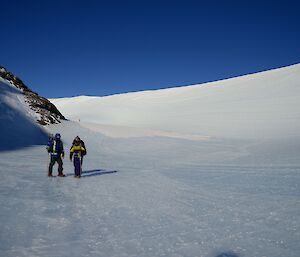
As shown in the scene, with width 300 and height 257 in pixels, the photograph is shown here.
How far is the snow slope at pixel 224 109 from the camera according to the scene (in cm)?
3494

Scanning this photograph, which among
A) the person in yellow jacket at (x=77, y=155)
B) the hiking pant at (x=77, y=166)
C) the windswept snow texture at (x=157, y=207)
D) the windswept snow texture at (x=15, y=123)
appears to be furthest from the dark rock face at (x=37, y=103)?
the hiking pant at (x=77, y=166)

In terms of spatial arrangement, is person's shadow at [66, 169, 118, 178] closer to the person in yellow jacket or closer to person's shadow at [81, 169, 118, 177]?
person's shadow at [81, 169, 118, 177]

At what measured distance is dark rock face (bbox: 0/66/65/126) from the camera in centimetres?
2734

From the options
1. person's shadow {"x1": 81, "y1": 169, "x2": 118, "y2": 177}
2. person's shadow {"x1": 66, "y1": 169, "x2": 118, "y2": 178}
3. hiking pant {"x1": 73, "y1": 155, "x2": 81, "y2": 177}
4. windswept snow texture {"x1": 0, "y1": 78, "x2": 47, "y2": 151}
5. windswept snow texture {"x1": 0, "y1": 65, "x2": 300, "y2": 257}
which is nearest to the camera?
windswept snow texture {"x1": 0, "y1": 65, "x2": 300, "y2": 257}

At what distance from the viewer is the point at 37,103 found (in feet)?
94.7

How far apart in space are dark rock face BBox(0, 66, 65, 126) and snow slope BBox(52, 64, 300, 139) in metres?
12.9

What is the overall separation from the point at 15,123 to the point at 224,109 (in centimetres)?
3198

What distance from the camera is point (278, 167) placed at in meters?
13.5

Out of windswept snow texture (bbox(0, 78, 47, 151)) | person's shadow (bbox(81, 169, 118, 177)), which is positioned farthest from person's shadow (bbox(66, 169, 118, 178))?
windswept snow texture (bbox(0, 78, 47, 151))

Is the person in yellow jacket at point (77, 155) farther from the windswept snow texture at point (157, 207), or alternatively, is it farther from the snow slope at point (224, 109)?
the snow slope at point (224, 109)

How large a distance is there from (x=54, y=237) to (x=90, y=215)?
4.24ft

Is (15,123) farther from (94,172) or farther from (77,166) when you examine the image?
(77,166)

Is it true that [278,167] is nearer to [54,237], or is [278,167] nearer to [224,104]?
[54,237]

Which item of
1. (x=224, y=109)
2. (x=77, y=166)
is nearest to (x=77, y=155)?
(x=77, y=166)
